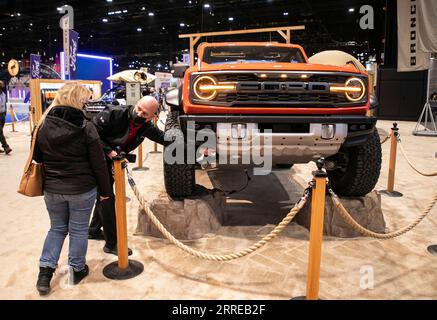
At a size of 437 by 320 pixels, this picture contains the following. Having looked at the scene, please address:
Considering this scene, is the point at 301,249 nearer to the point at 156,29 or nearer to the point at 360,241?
the point at 360,241

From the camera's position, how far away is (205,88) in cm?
325

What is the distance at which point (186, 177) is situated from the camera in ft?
11.7

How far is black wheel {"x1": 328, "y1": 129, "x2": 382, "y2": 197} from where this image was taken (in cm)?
368

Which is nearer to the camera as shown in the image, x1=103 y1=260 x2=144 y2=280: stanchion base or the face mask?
x1=103 y1=260 x2=144 y2=280: stanchion base

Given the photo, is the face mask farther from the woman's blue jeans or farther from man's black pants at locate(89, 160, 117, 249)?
the woman's blue jeans

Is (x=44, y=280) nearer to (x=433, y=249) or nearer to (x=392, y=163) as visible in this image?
(x=433, y=249)

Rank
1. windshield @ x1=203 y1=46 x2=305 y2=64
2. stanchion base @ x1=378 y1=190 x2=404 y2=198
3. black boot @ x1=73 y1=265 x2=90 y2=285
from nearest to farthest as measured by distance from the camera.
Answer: black boot @ x1=73 y1=265 x2=90 y2=285 < windshield @ x1=203 y1=46 x2=305 y2=64 < stanchion base @ x1=378 y1=190 x2=404 y2=198

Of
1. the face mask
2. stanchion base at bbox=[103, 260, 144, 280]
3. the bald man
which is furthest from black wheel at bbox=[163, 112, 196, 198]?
stanchion base at bbox=[103, 260, 144, 280]

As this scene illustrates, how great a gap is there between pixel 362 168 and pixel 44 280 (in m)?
2.86

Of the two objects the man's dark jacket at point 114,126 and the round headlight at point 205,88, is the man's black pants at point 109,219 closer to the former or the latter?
the man's dark jacket at point 114,126

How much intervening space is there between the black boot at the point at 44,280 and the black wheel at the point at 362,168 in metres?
2.73

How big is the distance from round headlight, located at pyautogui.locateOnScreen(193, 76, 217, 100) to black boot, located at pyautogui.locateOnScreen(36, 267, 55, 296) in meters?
1.76

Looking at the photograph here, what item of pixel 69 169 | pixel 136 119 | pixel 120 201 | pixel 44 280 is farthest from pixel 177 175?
pixel 44 280

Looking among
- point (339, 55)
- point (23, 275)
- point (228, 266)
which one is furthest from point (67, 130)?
point (339, 55)
